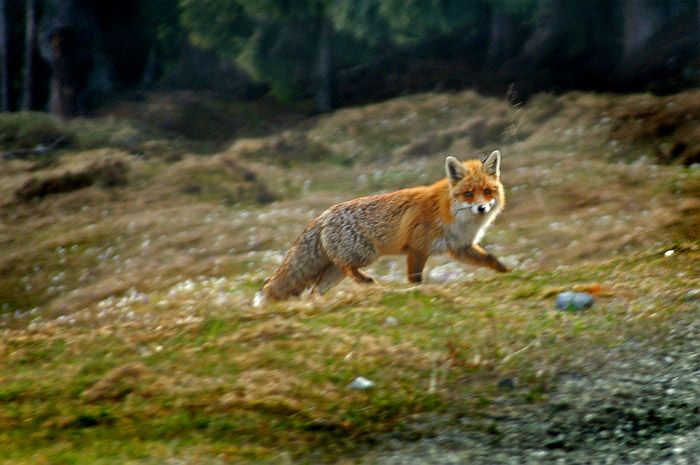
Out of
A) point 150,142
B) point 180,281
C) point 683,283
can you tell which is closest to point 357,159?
point 150,142

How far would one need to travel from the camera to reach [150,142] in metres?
31.0

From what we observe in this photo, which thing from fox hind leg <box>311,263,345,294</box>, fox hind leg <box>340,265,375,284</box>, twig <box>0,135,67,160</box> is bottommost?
twig <box>0,135,67,160</box>

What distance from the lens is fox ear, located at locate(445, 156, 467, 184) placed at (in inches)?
389

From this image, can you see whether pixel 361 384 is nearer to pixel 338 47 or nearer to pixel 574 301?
pixel 574 301

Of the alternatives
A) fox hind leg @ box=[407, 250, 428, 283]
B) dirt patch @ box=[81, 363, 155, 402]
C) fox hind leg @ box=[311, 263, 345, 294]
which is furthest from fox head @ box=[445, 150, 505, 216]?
dirt patch @ box=[81, 363, 155, 402]

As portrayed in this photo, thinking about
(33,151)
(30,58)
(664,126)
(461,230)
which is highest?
(30,58)

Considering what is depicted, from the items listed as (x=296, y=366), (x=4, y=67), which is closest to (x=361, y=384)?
(x=296, y=366)

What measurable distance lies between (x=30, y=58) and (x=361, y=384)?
3604 cm

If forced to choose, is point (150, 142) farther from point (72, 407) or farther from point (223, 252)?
point (72, 407)

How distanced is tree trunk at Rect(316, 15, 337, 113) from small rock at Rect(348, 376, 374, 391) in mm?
29706

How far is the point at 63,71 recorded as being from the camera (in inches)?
1379

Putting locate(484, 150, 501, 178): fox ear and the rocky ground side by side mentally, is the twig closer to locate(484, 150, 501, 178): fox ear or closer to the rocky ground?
locate(484, 150, 501, 178): fox ear

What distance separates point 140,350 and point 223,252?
1084 cm

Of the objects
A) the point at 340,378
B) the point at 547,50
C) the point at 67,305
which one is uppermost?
the point at 547,50
